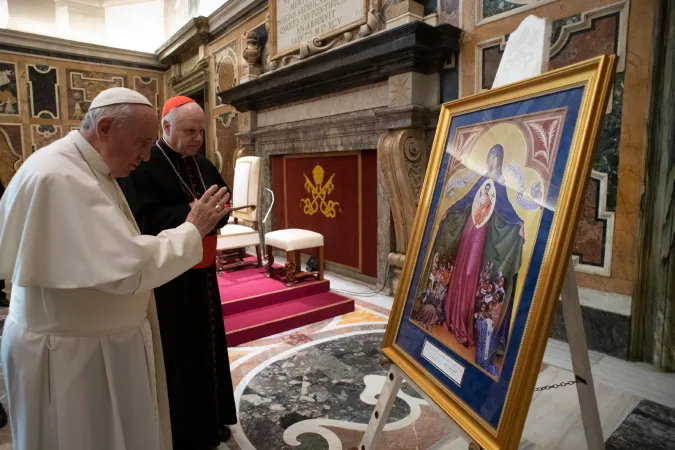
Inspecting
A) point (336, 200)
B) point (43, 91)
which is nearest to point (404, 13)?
point (336, 200)

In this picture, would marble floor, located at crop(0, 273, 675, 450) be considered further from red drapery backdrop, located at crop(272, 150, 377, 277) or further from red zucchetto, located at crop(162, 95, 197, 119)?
red drapery backdrop, located at crop(272, 150, 377, 277)

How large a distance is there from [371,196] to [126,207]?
3.31 meters

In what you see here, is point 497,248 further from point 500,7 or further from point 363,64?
point 363,64

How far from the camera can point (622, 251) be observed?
2.73 metres

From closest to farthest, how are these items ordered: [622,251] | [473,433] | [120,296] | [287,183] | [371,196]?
1. [473,433]
2. [120,296]
3. [622,251]
4. [371,196]
5. [287,183]

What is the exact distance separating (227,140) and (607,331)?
6212 millimetres

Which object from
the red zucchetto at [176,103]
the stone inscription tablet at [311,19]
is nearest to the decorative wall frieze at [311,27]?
the stone inscription tablet at [311,19]

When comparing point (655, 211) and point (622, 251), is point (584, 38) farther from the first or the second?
point (622, 251)

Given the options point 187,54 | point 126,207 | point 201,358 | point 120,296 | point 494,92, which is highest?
point 187,54

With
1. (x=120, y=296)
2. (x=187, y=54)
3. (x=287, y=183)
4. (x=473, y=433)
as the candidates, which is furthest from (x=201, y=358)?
(x=187, y=54)

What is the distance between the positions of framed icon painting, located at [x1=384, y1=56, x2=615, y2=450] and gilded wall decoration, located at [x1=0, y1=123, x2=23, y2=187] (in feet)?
30.5

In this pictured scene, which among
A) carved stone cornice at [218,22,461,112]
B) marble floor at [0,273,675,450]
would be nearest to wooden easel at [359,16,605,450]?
marble floor at [0,273,675,450]

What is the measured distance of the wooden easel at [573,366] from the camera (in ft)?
4.25

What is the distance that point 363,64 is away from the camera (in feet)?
13.3
